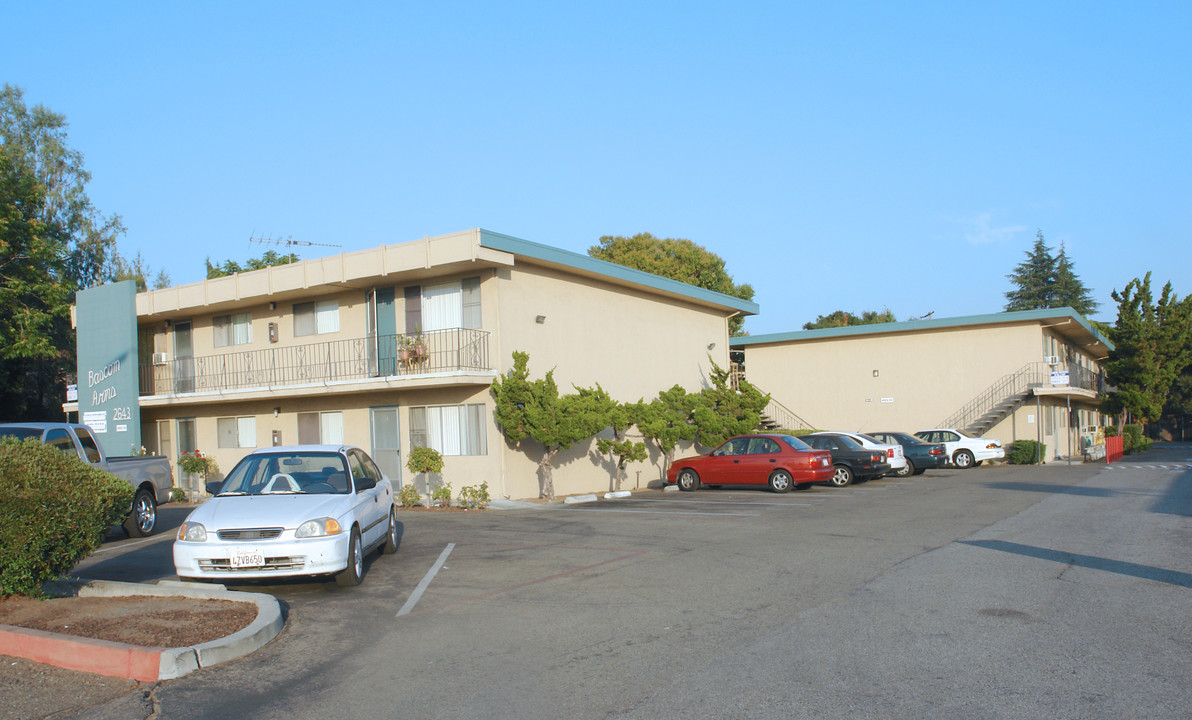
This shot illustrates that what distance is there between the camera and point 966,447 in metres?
29.7

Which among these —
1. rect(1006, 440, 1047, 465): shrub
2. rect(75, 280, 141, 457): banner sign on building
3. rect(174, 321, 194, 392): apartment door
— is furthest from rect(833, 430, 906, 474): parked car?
rect(75, 280, 141, 457): banner sign on building

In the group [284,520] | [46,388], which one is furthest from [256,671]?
[46,388]

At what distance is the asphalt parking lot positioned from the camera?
5.46 metres

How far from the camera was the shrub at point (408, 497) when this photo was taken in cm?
1989

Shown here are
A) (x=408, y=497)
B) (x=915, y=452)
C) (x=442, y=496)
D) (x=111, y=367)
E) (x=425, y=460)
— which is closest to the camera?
(x=425, y=460)

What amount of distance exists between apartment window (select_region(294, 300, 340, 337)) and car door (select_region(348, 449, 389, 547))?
1204 cm

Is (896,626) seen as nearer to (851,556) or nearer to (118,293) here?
(851,556)

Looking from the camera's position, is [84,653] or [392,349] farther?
[392,349]

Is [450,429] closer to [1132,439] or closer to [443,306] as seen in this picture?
A: [443,306]

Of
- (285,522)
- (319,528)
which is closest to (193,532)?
(285,522)

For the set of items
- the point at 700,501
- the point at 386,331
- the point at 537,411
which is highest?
the point at 386,331

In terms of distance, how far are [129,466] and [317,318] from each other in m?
9.56

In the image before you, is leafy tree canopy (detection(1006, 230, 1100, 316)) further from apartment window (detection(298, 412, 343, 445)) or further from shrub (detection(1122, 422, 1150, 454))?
apartment window (detection(298, 412, 343, 445))

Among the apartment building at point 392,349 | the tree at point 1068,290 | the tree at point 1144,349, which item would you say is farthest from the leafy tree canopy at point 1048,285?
the apartment building at point 392,349
